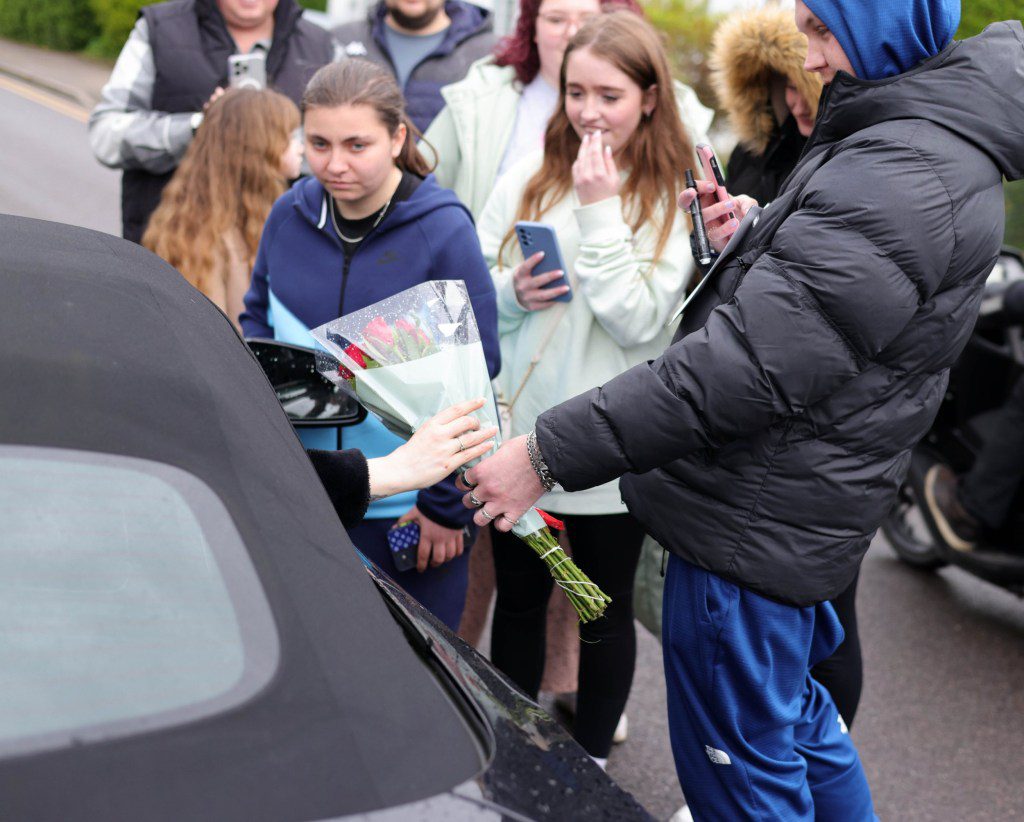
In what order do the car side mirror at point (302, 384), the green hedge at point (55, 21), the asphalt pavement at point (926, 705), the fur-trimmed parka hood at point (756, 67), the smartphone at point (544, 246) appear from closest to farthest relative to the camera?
the car side mirror at point (302, 384), the smartphone at point (544, 246), the fur-trimmed parka hood at point (756, 67), the asphalt pavement at point (926, 705), the green hedge at point (55, 21)

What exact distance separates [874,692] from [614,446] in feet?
7.61

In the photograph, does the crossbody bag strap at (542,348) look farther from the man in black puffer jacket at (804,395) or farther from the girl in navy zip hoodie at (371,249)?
the man in black puffer jacket at (804,395)

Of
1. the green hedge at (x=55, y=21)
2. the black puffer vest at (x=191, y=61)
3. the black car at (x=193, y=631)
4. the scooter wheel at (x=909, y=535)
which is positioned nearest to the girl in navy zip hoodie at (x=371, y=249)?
the black car at (x=193, y=631)

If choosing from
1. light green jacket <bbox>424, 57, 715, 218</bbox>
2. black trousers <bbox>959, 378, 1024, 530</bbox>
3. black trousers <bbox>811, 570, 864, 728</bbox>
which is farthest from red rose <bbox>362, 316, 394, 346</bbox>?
black trousers <bbox>959, 378, 1024, 530</bbox>

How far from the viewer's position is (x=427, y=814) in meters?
1.33

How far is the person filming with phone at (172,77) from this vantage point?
13.8 ft

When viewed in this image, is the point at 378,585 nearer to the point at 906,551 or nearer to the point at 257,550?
the point at 257,550

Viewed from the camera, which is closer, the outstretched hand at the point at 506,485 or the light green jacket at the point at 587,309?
the outstretched hand at the point at 506,485

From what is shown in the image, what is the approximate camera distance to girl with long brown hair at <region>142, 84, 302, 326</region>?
Answer: 332cm

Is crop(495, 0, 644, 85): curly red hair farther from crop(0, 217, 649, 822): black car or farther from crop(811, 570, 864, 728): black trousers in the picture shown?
crop(0, 217, 649, 822): black car

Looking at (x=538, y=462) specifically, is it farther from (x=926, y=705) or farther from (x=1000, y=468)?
(x=1000, y=468)

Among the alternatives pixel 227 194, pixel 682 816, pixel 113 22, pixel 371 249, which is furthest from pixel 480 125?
pixel 113 22

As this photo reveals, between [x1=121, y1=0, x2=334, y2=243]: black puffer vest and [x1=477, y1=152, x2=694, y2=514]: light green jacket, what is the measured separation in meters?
1.51

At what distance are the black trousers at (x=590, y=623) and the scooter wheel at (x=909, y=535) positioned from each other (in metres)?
2.13
